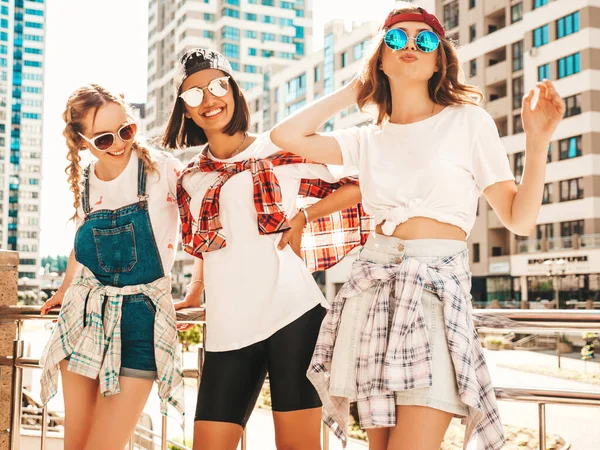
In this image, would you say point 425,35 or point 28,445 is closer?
point 425,35

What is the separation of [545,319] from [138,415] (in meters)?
1.43

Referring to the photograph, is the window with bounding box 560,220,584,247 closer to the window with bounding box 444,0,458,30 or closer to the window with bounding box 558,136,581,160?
the window with bounding box 558,136,581,160

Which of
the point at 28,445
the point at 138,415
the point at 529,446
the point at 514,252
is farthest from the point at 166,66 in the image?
the point at 138,415

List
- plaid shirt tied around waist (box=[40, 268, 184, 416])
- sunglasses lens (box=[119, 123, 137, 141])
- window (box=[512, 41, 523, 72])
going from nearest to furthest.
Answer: plaid shirt tied around waist (box=[40, 268, 184, 416]) < sunglasses lens (box=[119, 123, 137, 141]) < window (box=[512, 41, 523, 72])

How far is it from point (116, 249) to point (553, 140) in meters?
36.6

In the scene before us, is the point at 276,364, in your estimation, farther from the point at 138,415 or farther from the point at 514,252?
the point at 514,252

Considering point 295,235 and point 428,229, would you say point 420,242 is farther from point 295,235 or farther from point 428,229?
point 295,235

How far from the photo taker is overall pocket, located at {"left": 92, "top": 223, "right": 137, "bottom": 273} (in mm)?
2580

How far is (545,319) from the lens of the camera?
88.7 inches

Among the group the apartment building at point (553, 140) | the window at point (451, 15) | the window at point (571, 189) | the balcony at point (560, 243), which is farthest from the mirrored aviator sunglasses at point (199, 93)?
the window at point (451, 15)

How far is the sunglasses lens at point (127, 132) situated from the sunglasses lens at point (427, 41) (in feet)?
3.81

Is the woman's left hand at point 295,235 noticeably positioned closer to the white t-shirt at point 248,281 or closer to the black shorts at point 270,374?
the white t-shirt at point 248,281

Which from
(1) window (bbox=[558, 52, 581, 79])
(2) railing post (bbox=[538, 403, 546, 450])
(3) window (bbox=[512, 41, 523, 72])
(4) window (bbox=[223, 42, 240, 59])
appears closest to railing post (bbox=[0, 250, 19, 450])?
(2) railing post (bbox=[538, 403, 546, 450])

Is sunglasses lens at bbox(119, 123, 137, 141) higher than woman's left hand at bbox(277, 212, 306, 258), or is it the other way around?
sunglasses lens at bbox(119, 123, 137, 141)
